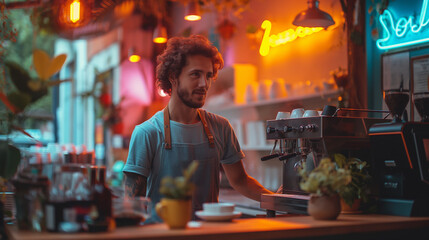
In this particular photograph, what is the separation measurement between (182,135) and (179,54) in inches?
17.3

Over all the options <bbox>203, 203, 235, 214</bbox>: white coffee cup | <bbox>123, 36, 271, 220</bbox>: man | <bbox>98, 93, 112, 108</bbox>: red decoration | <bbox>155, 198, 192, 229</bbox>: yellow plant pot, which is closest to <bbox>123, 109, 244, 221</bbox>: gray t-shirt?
<bbox>123, 36, 271, 220</bbox>: man

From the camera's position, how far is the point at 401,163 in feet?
8.06

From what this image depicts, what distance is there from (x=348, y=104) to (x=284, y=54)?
4.71 feet

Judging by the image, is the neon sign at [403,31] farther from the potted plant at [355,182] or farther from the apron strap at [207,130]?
the apron strap at [207,130]

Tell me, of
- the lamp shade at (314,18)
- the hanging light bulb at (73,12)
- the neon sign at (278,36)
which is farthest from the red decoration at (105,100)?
the lamp shade at (314,18)

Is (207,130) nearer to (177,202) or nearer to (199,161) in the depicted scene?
(199,161)

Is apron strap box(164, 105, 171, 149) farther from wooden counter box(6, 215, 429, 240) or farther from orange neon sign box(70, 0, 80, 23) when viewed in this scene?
orange neon sign box(70, 0, 80, 23)

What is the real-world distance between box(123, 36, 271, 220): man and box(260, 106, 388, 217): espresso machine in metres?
0.33

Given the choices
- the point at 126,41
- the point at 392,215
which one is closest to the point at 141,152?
the point at 392,215

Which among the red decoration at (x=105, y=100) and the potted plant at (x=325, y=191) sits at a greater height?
the red decoration at (x=105, y=100)

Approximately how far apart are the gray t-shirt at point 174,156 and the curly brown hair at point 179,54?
24cm

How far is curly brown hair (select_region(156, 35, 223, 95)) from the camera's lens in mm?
2809

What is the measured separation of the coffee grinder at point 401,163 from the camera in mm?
2408

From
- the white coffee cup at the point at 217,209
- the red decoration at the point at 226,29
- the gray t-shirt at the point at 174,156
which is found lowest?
the white coffee cup at the point at 217,209
